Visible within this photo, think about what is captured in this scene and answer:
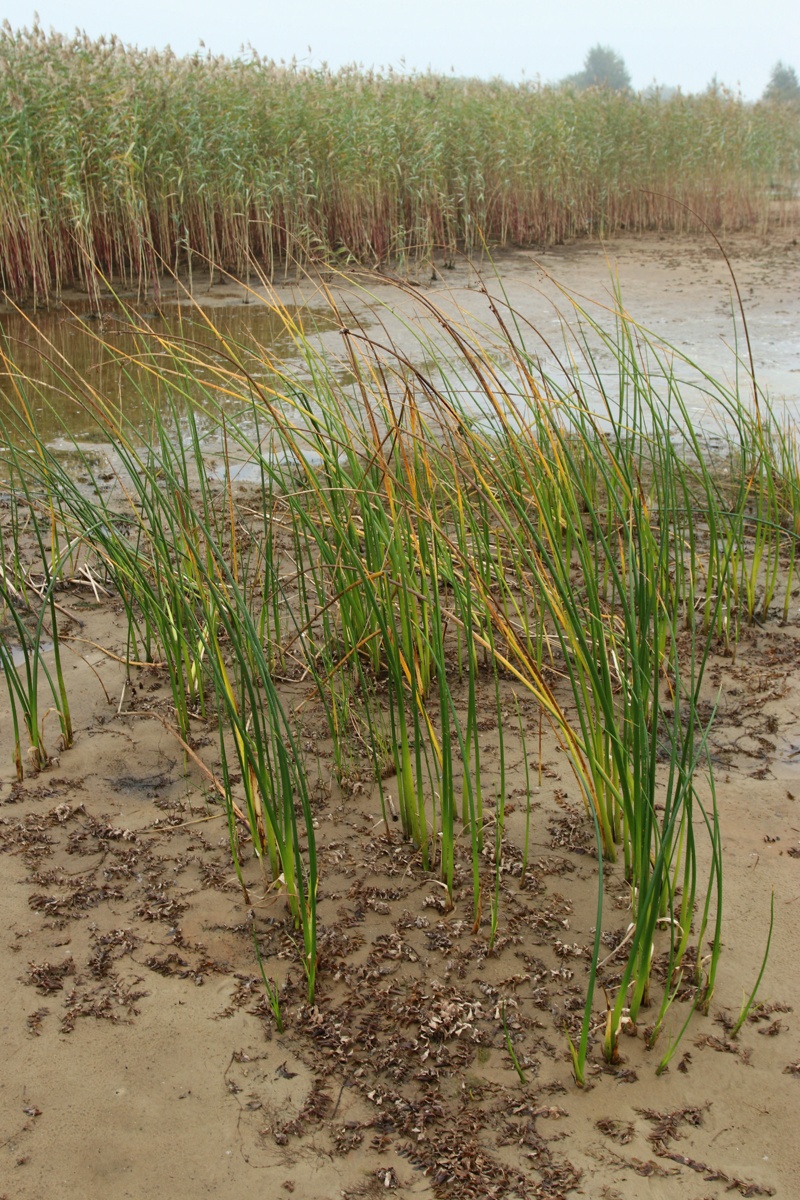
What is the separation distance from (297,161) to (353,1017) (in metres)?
8.37

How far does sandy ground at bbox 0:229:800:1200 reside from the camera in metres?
1.26

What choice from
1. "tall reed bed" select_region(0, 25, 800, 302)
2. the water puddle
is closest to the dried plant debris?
the water puddle

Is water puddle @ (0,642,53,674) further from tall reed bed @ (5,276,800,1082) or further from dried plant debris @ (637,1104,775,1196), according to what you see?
dried plant debris @ (637,1104,775,1196)

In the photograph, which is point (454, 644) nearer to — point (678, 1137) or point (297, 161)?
point (678, 1137)

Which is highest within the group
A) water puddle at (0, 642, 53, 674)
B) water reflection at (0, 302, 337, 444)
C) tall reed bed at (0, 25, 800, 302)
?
tall reed bed at (0, 25, 800, 302)

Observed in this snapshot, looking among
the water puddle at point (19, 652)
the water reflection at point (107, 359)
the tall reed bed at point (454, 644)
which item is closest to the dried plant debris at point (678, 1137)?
the tall reed bed at point (454, 644)

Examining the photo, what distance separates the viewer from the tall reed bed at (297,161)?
7.47 m

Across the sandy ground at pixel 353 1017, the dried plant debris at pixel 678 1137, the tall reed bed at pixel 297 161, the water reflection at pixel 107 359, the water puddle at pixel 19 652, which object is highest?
the tall reed bed at pixel 297 161

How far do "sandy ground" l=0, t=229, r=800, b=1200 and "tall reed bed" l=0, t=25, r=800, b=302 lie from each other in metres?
4.83

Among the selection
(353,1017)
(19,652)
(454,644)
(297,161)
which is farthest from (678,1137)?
(297,161)

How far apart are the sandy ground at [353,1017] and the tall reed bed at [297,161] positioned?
4833 mm

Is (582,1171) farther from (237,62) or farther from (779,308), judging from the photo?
(237,62)

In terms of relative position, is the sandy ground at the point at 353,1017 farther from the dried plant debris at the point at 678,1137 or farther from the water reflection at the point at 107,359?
the water reflection at the point at 107,359

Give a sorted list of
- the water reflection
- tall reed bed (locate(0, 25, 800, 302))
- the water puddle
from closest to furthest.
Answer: the water puddle
the water reflection
tall reed bed (locate(0, 25, 800, 302))
